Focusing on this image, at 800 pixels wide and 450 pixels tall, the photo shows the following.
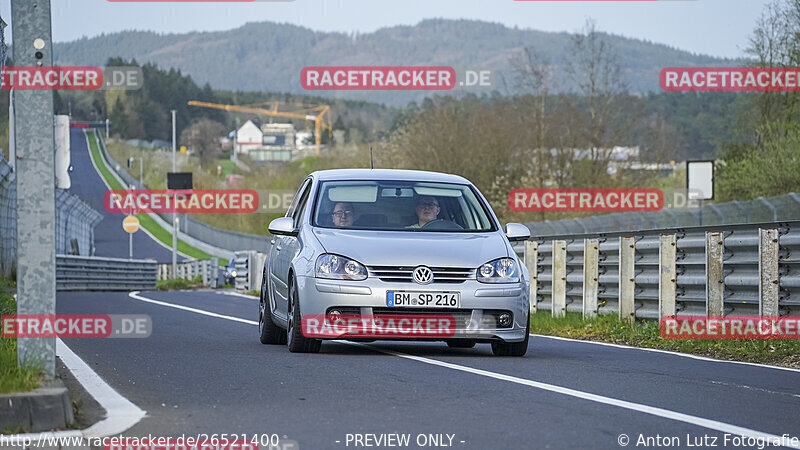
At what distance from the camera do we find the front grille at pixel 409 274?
35.4ft

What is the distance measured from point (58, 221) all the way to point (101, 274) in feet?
21.1

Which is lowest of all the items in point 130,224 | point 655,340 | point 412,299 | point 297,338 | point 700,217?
point 130,224

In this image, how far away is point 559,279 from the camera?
1894 cm

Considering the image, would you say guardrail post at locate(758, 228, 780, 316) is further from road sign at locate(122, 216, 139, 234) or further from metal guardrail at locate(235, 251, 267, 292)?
road sign at locate(122, 216, 139, 234)

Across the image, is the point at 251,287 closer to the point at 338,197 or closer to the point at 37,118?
the point at 338,197

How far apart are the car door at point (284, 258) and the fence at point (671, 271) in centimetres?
450

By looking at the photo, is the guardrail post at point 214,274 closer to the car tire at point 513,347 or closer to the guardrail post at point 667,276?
the guardrail post at point 667,276

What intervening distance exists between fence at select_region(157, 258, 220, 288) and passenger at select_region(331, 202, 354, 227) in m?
41.5

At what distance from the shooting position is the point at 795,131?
43250 millimetres

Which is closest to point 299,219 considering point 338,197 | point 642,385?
point 338,197

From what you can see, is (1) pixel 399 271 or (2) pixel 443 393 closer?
(2) pixel 443 393

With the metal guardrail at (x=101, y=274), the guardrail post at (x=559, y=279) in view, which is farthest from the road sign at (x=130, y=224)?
the guardrail post at (x=559, y=279)

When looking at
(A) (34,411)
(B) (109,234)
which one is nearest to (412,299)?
(A) (34,411)

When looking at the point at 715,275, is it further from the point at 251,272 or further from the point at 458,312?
the point at 251,272
